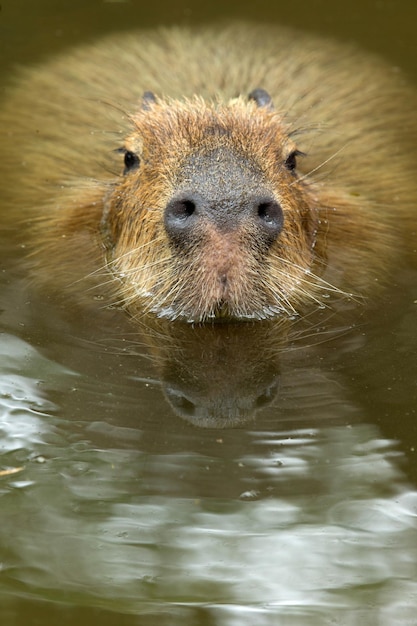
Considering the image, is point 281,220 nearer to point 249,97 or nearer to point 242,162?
point 242,162

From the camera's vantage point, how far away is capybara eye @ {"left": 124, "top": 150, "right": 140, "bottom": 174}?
552cm

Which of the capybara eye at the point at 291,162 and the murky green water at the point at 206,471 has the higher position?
the capybara eye at the point at 291,162

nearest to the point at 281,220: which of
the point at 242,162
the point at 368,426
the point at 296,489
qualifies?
the point at 242,162

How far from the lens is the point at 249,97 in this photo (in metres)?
6.25

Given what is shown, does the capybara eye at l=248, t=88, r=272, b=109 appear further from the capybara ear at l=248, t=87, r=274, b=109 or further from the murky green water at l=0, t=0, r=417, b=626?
the murky green water at l=0, t=0, r=417, b=626

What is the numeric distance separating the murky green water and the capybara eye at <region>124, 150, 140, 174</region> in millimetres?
852

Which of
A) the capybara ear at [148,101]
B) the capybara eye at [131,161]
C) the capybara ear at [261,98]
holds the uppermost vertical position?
the capybara ear at [261,98]

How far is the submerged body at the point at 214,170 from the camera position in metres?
4.75

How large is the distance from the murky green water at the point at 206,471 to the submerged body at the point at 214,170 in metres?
0.27

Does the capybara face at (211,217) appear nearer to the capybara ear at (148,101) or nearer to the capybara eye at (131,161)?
the capybara eye at (131,161)

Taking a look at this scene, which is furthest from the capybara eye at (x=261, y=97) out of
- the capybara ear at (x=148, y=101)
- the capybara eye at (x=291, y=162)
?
the capybara eye at (x=291, y=162)

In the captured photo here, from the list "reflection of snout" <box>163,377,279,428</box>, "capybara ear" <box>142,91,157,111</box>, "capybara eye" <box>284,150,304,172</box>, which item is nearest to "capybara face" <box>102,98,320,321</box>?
"capybara eye" <box>284,150,304,172</box>

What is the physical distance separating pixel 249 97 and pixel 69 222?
1.30 meters

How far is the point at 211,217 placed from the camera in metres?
4.59
